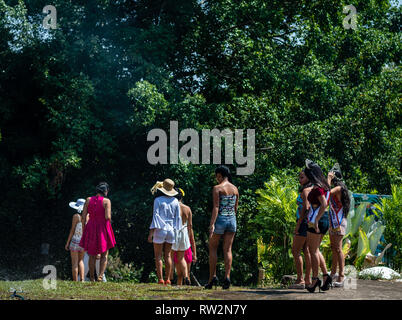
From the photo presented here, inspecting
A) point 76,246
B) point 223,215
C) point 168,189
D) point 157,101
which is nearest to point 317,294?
point 223,215

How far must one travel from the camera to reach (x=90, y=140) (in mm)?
16109

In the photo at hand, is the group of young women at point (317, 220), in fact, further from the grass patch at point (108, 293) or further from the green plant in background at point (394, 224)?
the green plant in background at point (394, 224)

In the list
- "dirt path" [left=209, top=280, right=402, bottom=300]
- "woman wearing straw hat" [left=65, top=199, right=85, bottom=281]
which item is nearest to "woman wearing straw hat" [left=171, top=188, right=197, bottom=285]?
"woman wearing straw hat" [left=65, top=199, right=85, bottom=281]

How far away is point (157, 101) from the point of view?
1573cm

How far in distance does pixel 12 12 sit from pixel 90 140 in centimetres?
377

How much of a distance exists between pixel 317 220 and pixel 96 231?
14.5 ft

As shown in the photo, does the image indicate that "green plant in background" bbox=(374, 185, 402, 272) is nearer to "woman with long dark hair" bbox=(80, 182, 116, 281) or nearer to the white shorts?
the white shorts

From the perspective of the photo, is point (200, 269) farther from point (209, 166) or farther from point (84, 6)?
point (84, 6)

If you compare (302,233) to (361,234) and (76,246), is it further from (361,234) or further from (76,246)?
(361,234)

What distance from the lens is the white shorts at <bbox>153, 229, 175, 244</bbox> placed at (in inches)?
419

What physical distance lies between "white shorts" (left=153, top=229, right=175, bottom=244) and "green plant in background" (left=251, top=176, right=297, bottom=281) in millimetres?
2757

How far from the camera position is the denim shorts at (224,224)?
30.6 ft

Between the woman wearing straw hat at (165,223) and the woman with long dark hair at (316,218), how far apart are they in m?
2.88

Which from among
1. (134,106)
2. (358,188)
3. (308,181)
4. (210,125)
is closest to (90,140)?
(134,106)
